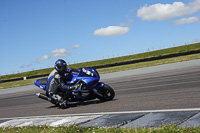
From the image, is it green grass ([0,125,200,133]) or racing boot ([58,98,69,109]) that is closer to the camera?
green grass ([0,125,200,133])

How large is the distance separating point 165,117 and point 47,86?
5.12 meters

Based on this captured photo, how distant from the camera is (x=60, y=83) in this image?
8.74 m

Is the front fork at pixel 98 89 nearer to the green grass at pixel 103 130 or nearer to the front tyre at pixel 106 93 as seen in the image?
→ the front tyre at pixel 106 93

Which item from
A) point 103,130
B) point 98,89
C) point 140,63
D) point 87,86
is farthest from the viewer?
point 140,63

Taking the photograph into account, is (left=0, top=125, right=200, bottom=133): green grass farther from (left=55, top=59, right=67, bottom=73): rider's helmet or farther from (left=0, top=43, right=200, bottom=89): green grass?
(left=0, top=43, right=200, bottom=89): green grass

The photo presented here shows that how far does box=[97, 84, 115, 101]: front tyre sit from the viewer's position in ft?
28.6

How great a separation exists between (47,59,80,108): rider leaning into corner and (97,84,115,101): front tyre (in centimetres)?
84

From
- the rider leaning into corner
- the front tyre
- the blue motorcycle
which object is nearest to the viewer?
the blue motorcycle

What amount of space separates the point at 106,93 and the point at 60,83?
4.94 ft

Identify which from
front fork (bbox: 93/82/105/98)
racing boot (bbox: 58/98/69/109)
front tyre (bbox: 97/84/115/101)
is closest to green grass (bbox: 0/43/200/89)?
front tyre (bbox: 97/84/115/101)

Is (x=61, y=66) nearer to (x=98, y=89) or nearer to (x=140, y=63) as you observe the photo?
(x=98, y=89)

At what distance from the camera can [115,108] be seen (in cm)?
721

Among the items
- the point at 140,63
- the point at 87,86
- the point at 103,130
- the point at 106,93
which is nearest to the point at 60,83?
the point at 87,86

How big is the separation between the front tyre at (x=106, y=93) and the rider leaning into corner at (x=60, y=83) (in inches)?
32.9
